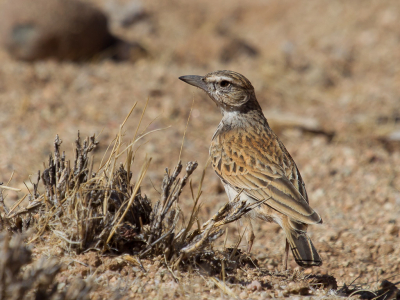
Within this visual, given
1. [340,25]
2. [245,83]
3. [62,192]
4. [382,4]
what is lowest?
[62,192]

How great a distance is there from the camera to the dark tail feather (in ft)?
13.0

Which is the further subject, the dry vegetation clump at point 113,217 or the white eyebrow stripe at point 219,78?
the white eyebrow stripe at point 219,78

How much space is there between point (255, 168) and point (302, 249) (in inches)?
39.8

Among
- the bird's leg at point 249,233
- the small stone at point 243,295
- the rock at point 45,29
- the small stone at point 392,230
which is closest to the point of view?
the small stone at point 243,295

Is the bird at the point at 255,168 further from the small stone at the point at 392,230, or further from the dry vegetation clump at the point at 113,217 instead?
the small stone at the point at 392,230

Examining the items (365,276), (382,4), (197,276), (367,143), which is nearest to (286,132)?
(367,143)

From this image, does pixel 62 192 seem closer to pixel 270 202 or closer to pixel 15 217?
pixel 15 217

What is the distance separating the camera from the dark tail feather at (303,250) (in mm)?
3947

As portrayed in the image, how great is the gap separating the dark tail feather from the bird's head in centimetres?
182

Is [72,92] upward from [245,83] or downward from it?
upward

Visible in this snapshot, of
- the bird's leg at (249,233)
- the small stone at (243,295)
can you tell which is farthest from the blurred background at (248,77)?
the small stone at (243,295)

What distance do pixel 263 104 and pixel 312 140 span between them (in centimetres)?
183

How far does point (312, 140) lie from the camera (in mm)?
8523

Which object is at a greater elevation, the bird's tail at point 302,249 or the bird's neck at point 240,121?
the bird's neck at point 240,121
